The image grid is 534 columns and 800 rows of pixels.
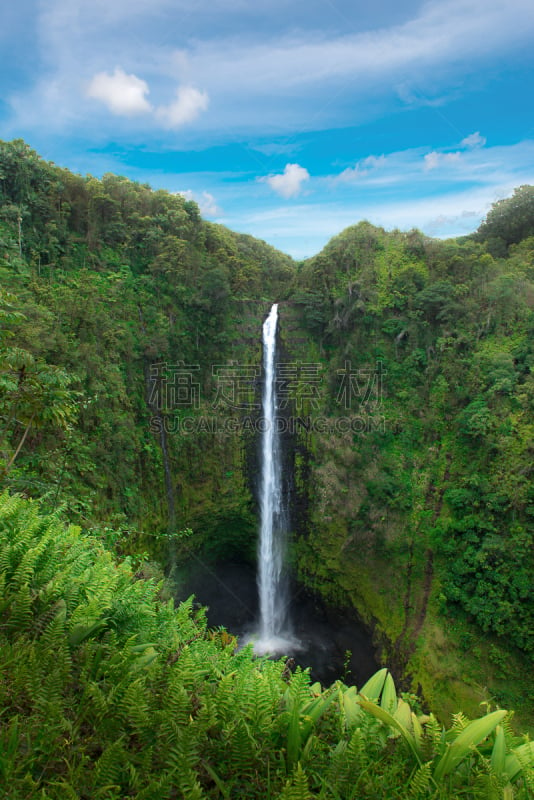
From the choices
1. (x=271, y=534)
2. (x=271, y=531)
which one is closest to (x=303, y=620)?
(x=271, y=534)

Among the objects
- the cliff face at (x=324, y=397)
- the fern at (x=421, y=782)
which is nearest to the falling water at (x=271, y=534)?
the cliff face at (x=324, y=397)

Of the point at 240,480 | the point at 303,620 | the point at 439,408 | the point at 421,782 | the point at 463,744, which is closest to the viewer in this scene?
the point at 421,782

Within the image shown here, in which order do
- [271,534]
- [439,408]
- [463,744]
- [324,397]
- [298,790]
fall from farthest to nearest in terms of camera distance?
[324,397]
[271,534]
[439,408]
[463,744]
[298,790]

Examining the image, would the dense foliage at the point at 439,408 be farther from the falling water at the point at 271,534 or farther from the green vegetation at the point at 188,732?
the green vegetation at the point at 188,732

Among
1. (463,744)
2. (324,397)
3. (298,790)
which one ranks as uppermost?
(324,397)

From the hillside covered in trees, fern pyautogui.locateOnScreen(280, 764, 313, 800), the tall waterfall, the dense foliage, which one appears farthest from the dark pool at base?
fern pyautogui.locateOnScreen(280, 764, 313, 800)

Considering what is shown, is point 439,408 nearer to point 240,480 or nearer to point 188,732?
point 240,480

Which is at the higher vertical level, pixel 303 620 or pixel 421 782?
pixel 421 782
